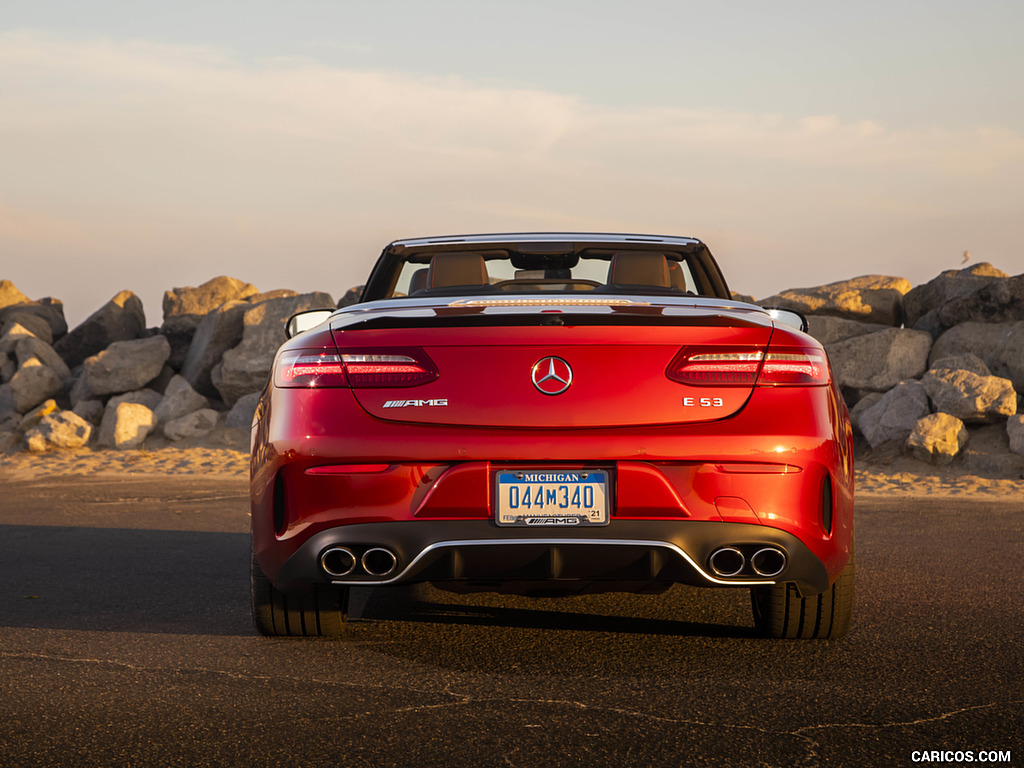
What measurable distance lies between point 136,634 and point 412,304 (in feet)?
6.06

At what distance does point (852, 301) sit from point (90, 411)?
12292 millimetres

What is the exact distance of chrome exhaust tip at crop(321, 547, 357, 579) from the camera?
3.88 meters

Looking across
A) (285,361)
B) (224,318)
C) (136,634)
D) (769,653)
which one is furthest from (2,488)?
(769,653)

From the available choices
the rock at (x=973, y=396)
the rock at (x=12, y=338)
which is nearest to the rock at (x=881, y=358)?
the rock at (x=973, y=396)

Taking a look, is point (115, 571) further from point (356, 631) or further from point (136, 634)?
point (356, 631)

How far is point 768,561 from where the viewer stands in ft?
12.8

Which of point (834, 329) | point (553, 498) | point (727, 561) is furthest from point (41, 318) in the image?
point (727, 561)

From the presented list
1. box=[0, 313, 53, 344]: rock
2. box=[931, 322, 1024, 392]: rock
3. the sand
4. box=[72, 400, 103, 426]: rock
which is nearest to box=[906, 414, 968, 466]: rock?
the sand

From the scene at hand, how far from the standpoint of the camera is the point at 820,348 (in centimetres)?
406

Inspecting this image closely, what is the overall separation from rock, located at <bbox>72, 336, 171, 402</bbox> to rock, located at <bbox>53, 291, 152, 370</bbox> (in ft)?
5.93

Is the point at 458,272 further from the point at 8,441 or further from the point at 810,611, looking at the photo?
the point at 8,441

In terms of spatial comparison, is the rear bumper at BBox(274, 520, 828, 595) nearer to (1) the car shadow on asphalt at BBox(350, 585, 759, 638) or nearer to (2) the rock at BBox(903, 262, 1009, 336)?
(1) the car shadow on asphalt at BBox(350, 585, 759, 638)

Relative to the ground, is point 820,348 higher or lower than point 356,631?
higher

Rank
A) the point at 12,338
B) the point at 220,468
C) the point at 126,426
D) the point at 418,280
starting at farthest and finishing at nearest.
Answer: the point at 12,338 < the point at 126,426 < the point at 220,468 < the point at 418,280
